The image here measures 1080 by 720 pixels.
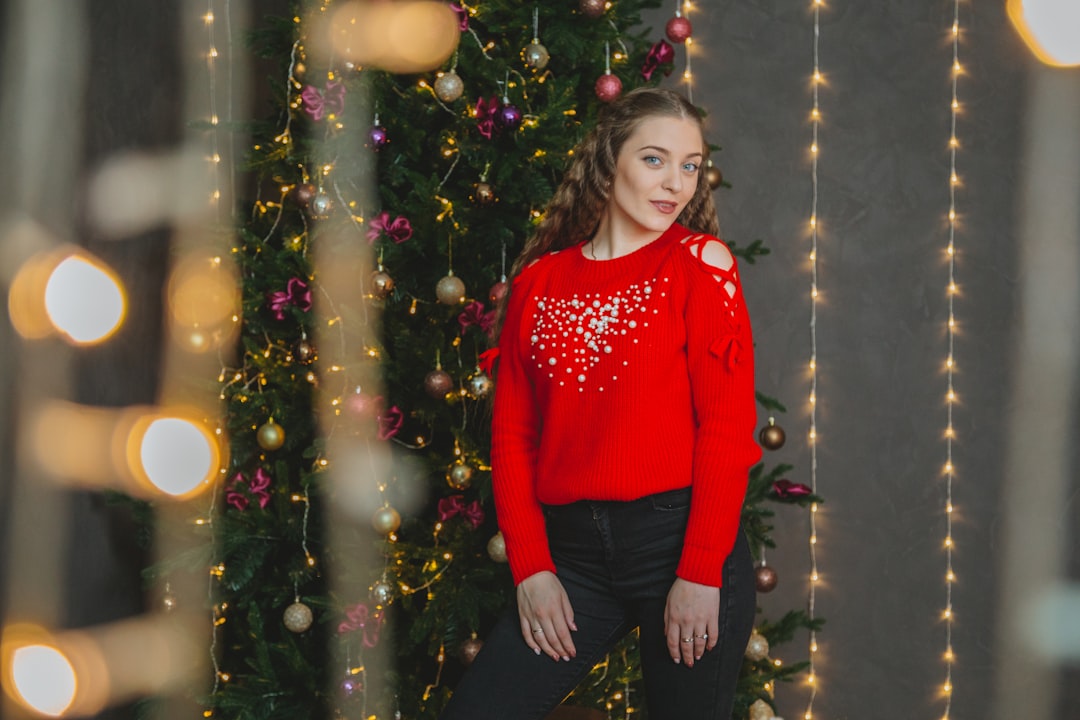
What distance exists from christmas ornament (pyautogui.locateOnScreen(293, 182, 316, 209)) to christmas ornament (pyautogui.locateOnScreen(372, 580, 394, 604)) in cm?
91

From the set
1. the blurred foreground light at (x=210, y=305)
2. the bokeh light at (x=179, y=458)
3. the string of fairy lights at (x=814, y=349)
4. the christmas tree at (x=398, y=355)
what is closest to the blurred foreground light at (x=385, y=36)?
the christmas tree at (x=398, y=355)

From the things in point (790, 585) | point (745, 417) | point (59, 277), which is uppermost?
point (59, 277)

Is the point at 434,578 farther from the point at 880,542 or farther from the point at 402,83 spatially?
the point at 880,542

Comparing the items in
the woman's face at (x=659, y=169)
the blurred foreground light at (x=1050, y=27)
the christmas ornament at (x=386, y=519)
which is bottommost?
the christmas ornament at (x=386, y=519)

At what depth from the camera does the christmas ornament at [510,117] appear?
2283 millimetres

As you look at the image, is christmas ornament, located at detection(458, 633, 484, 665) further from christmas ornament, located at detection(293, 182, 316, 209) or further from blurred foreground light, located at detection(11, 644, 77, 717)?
christmas ornament, located at detection(293, 182, 316, 209)

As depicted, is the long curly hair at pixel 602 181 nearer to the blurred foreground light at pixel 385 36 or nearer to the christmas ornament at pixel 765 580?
the blurred foreground light at pixel 385 36

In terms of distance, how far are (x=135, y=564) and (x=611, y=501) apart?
1722 millimetres

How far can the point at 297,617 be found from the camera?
2.42 meters

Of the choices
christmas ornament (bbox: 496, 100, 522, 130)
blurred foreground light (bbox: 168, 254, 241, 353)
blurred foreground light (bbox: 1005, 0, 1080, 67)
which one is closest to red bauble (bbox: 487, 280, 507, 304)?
christmas ornament (bbox: 496, 100, 522, 130)

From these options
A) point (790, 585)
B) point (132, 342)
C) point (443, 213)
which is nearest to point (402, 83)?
point (443, 213)

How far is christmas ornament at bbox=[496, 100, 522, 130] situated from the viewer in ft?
7.49

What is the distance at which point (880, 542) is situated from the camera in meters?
3.11

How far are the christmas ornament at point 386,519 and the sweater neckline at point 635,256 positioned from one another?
93 cm
